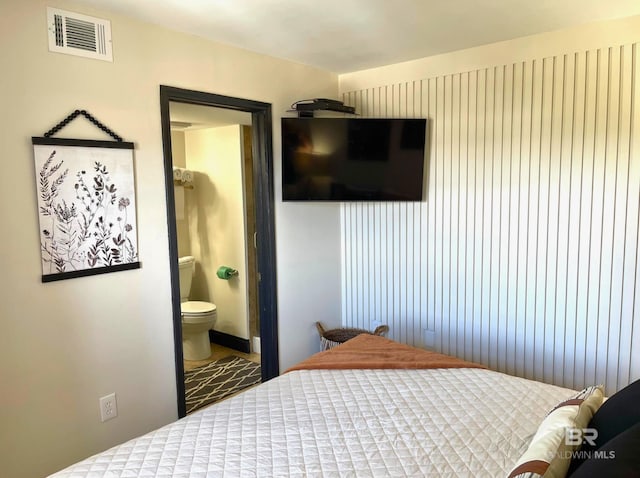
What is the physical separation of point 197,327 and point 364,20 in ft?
9.49

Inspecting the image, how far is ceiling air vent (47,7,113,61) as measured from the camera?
2.20 m

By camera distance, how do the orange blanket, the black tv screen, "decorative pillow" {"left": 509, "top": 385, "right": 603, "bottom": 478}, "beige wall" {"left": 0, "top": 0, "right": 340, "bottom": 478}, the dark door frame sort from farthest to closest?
the black tv screen < the dark door frame < the orange blanket < "beige wall" {"left": 0, "top": 0, "right": 340, "bottom": 478} < "decorative pillow" {"left": 509, "top": 385, "right": 603, "bottom": 478}

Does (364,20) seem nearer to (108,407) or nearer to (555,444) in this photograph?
(555,444)

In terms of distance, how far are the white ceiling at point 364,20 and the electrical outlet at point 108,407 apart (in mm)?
2005

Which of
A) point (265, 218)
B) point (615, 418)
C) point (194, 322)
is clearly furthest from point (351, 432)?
point (194, 322)

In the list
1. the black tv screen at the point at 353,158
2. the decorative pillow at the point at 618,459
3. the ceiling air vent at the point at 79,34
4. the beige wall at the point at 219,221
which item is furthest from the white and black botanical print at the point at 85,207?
the decorative pillow at the point at 618,459

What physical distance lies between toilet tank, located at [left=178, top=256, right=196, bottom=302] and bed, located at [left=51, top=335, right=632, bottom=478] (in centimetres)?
249

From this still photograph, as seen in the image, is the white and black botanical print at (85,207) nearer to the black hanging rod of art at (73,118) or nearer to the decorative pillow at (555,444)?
the black hanging rod of art at (73,118)

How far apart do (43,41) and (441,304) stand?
9.33 feet

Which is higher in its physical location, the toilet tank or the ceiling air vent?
the ceiling air vent

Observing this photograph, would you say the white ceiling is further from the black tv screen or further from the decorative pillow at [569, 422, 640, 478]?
the decorative pillow at [569, 422, 640, 478]

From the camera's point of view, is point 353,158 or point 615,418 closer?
point 615,418

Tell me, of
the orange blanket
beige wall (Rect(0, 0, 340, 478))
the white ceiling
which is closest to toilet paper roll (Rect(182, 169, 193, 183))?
beige wall (Rect(0, 0, 340, 478))

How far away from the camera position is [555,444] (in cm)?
129
